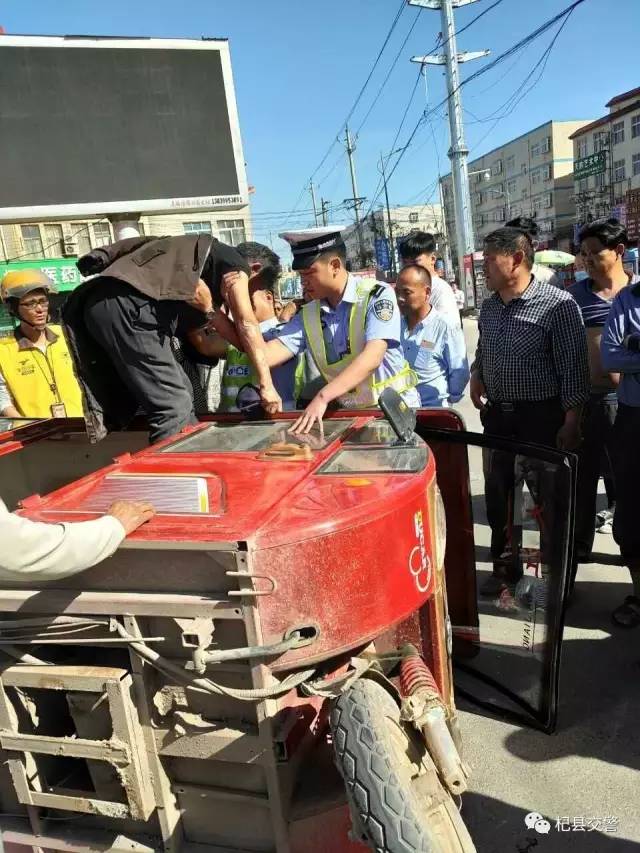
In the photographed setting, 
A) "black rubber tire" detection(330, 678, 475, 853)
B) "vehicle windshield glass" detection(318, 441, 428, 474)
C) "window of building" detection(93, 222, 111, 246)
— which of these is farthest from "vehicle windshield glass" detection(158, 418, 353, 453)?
"window of building" detection(93, 222, 111, 246)

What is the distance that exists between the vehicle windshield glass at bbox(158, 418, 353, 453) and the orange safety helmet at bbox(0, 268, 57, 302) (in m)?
2.05

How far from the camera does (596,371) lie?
12.2ft

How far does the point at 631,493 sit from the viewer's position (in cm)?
310

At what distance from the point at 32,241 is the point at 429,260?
113 feet

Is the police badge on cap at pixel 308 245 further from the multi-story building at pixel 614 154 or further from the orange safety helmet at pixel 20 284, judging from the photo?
the multi-story building at pixel 614 154

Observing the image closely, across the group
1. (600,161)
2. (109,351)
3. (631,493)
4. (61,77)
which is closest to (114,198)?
(61,77)

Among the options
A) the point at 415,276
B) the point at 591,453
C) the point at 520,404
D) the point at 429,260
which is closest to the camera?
the point at 520,404

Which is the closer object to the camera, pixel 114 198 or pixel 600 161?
pixel 114 198

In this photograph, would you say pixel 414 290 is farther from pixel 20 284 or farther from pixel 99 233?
pixel 99 233

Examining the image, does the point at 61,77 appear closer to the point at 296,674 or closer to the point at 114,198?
the point at 114,198

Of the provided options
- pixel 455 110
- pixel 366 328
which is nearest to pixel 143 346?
pixel 366 328

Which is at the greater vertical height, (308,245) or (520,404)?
(308,245)

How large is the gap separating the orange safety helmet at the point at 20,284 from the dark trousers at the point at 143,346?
157cm

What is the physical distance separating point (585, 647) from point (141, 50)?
6.72 meters
